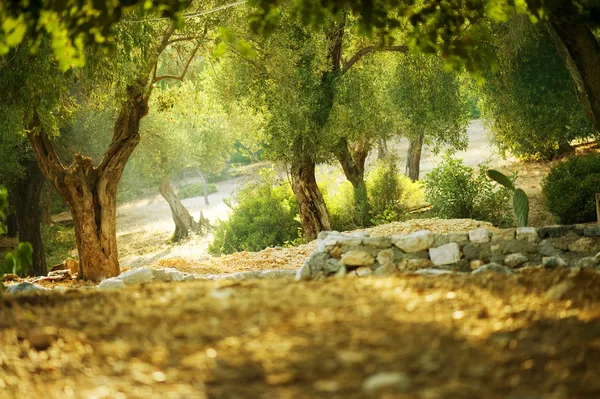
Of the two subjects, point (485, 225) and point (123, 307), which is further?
point (485, 225)

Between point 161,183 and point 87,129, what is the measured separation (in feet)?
14.7

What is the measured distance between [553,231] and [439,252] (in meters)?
1.46

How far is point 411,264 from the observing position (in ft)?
27.2

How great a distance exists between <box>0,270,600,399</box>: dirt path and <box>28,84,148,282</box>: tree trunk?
773 centimetres

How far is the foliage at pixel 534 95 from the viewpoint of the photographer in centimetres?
1788

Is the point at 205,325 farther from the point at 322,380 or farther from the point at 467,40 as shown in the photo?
the point at 467,40

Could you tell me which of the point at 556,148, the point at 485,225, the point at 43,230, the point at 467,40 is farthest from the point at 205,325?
the point at 43,230

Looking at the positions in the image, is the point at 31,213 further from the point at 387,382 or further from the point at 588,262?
the point at 387,382

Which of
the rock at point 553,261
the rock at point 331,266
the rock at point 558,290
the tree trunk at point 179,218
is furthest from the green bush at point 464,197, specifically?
the rock at point 558,290

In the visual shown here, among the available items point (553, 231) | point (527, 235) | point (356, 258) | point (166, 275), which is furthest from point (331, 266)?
point (553, 231)

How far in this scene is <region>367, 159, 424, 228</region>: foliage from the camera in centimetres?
1920

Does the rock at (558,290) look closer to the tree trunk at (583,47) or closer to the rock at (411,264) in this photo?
the rock at (411,264)

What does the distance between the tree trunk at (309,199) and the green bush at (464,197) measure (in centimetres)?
276

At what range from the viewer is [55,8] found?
5.06 m
